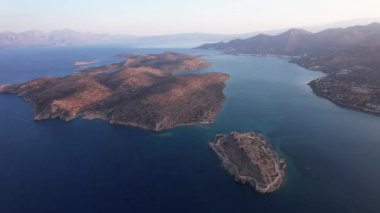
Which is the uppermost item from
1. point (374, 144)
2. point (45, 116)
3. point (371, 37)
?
point (371, 37)

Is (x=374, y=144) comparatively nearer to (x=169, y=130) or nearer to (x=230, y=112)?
(x=230, y=112)

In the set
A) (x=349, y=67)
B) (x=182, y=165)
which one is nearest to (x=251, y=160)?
(x=182, y=165)

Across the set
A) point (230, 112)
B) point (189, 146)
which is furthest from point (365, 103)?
point (189, 146)

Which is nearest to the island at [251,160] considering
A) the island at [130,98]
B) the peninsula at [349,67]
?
the island at [130,98]

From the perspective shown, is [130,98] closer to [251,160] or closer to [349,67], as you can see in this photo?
[251,160]

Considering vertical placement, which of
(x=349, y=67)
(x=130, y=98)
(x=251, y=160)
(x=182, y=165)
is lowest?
(x=182, y=165)

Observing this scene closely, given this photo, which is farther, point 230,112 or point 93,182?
point 230,112

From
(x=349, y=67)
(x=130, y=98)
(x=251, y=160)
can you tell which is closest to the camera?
(x=251, y=160)
